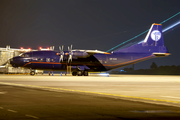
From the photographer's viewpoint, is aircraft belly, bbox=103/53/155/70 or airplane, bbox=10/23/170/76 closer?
airplane, bbox=10/23/170/76

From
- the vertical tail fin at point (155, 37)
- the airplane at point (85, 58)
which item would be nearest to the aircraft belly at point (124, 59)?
the airplane at point (85, 58)

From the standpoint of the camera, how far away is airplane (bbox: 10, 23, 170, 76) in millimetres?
52812

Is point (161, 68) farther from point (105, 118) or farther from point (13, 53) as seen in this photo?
point (105, 118)

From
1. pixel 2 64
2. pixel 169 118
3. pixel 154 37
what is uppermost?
pixel 154 37

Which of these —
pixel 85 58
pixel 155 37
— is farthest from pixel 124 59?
pixel 155 37

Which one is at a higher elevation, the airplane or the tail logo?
the tail logo

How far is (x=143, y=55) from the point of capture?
178 ft

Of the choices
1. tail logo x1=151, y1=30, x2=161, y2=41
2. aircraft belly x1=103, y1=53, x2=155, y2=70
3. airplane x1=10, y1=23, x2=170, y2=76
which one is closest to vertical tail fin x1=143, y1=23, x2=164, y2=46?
tail logo x1=151, y1=30, x2=161, y2=41

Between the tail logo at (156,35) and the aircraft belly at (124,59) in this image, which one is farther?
the tail logo at (156,35)

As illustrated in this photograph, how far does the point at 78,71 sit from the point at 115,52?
9.95m

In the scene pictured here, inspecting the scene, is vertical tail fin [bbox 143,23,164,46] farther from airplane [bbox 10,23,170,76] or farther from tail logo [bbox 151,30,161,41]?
airplane [bbox 10,23,170,76]

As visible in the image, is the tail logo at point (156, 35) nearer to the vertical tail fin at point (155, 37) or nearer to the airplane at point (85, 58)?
the vertical tail fin at point (155, 37)

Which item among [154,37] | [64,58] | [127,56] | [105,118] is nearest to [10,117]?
[105,118]

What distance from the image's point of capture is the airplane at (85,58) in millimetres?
52812
